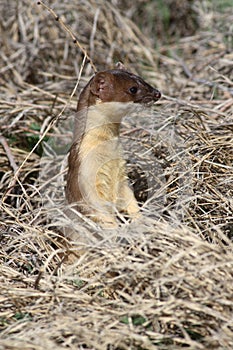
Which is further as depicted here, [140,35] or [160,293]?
[140,35]

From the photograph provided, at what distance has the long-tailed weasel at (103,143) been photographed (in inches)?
112

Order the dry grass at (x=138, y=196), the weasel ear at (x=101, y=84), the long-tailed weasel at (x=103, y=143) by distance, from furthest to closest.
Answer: the weasel ear at (x=101, y=84) < the long-tailed weasel at (x=103, y=143) < the dry grass at (x=138, y=196)

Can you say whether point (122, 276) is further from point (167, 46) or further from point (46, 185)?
point (167, 46)

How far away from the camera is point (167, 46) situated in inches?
232

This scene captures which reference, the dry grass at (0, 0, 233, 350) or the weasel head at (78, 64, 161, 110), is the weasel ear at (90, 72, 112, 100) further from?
the dry grass at (0, 0, 233, 350)

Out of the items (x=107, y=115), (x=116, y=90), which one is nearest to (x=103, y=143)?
(x=107, y=115)

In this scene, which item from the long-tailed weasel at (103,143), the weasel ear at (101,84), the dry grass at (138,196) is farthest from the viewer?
the weasel ear at (101,84)

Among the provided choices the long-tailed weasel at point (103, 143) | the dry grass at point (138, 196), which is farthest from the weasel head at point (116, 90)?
the dry grass at point (138, 196)

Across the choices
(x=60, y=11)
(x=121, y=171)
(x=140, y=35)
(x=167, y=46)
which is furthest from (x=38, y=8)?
(x=121, y=171)

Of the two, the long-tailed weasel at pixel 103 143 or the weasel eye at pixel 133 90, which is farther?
the weasel eye at pixel 133 90

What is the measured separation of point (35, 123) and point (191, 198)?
1750 millimetres

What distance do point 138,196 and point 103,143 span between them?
0.58 m

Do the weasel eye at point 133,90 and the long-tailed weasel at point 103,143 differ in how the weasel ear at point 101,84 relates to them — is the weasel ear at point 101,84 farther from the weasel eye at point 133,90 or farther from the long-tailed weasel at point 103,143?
the weasel eye at point 133,90

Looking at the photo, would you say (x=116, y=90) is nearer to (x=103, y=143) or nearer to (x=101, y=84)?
(x=101, y=84)
